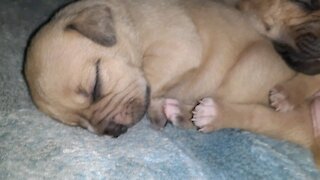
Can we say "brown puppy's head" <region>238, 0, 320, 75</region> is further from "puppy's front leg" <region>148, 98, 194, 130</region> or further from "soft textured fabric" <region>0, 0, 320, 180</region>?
"puppy's front leg" <region>148, 98, 194, 130</region>

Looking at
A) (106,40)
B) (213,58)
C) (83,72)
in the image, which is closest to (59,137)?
(83,72)

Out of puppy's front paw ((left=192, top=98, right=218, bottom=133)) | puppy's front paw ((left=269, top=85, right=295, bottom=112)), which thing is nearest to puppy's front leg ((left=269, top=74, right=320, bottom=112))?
puppy's front paw ((left=269, top=85, right=295, bottom=112))

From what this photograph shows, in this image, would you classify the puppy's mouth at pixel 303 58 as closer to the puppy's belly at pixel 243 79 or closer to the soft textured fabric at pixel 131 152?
the puppy's belly at pixel 243 79

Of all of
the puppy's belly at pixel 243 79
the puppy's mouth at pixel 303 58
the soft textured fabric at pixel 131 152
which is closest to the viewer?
the soft textured fabric at pixel 131 152

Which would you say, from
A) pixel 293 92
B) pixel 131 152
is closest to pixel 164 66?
pixel 131 152

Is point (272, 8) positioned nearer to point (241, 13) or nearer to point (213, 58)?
point (241, 13)

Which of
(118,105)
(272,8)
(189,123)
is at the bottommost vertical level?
(189,123)

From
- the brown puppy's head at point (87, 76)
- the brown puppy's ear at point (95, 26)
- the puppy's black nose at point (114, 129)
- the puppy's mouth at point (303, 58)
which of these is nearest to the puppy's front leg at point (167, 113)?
the brown puppy's head at point (87, 76)
